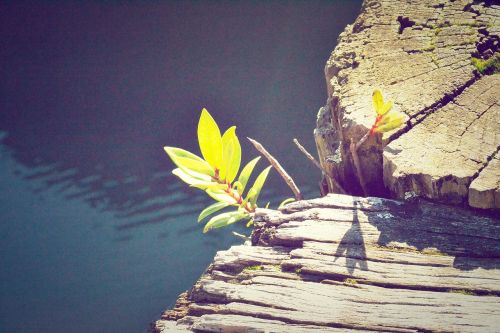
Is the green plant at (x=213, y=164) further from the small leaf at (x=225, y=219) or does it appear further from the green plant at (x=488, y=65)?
the green plant at (x=488, y=65)

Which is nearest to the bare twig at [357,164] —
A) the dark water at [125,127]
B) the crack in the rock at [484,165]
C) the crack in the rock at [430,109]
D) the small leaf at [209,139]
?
the crack in the rock at [430,109]

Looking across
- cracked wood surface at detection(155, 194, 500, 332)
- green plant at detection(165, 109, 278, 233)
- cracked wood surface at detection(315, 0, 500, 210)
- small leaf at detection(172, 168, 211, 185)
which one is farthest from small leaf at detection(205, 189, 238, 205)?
cracked wood surface at detection(315, 0, 500, 210)

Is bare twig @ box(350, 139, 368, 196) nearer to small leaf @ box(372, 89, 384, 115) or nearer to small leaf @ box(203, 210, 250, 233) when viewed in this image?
small leaf @ box(372, 89, 384, 115)

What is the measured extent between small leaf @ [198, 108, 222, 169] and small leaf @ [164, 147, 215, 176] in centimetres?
3

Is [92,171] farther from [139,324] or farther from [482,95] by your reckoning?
[482,95]

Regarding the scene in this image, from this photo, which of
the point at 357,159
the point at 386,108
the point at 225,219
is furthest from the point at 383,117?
the point at 225,219

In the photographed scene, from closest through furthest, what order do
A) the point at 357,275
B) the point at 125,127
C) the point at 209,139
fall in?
the point at 357,275
the point at 209,139
the point at 125,127

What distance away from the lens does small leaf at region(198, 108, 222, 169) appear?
1.11m

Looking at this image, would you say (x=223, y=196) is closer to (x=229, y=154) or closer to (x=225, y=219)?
(x=225, y=219)

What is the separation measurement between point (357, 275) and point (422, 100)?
2.03 ft

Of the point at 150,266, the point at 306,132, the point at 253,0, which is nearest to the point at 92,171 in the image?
the point at 150,266

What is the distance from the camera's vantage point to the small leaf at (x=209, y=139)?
43.8 inches

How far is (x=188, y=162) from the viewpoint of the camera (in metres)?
1.15

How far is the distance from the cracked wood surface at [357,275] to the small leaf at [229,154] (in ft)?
0.84
